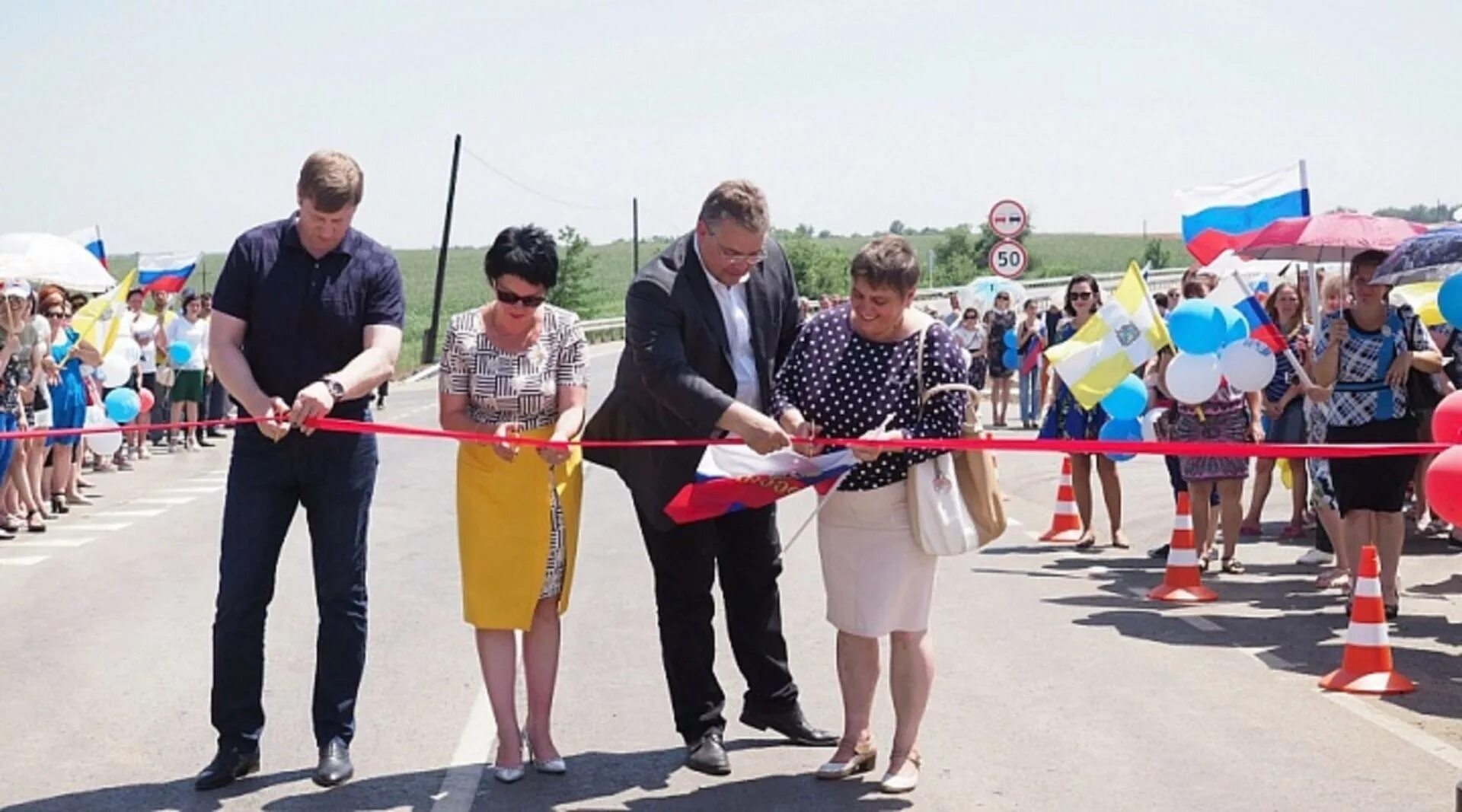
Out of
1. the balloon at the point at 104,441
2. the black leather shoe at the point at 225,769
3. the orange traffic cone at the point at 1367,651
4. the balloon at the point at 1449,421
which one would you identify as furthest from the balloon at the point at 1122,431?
the balloon at the point at 104,441

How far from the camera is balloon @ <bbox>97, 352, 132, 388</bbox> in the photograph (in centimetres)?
1919

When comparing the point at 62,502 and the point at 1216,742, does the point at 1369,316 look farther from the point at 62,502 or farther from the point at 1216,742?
the point at 62,502

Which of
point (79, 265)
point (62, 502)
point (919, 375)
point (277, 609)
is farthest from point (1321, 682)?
point (79, 265)

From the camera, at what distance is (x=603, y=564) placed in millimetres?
12992

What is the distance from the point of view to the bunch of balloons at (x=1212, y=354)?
1207 centimetres

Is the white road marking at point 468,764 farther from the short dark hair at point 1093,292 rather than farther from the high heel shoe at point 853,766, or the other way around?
the short dark hair at point 1093,292

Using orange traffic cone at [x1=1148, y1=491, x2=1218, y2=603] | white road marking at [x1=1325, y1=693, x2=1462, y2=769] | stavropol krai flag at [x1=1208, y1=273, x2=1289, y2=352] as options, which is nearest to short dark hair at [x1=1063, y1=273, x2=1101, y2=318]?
stavropol krai flag at [x1=1208, y1=273, x2=1289, y2=352]

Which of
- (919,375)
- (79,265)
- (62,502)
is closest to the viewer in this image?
(919,375)

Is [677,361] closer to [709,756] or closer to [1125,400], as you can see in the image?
[709,756]

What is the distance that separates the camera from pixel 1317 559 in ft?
43.2

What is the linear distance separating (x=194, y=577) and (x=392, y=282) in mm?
6201

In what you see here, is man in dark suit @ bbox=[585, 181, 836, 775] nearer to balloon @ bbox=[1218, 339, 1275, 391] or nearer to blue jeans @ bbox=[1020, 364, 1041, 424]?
balloon @ bbox=[1218, 339, 1275, 391]

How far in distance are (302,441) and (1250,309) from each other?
7.49 meters

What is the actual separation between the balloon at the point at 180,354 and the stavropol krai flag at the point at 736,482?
1799cm
